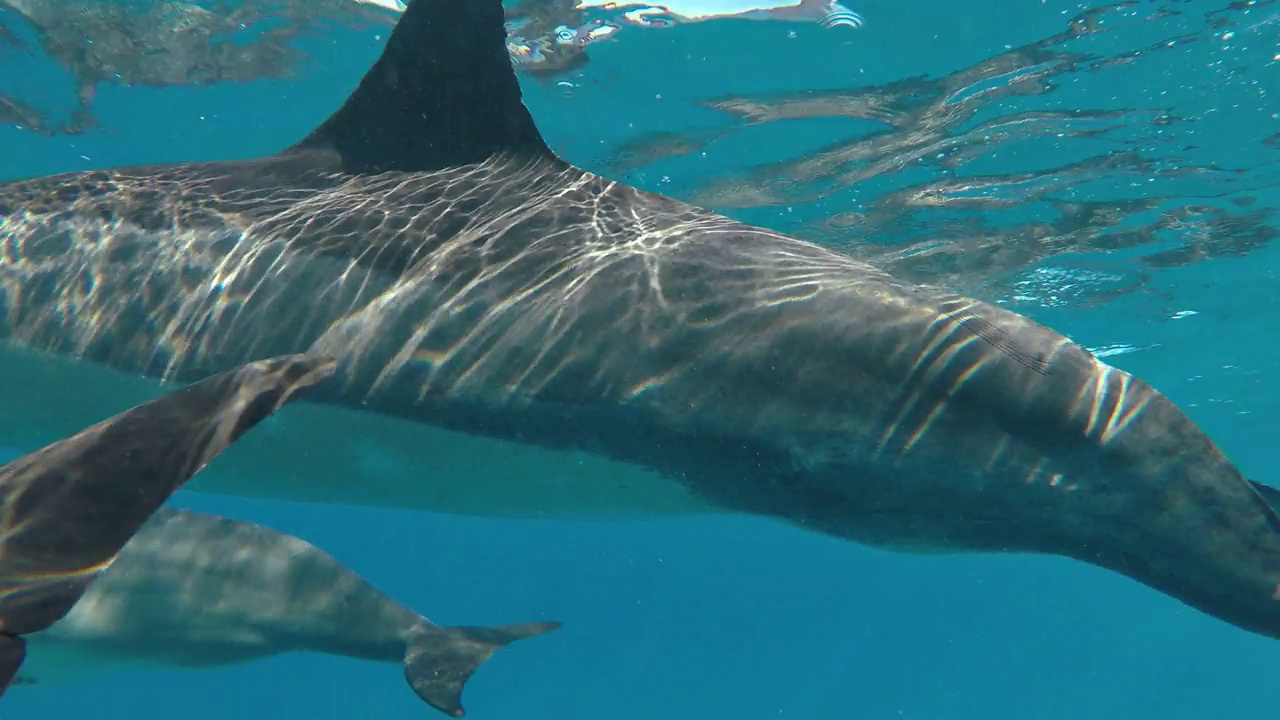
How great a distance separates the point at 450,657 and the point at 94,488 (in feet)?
20.2

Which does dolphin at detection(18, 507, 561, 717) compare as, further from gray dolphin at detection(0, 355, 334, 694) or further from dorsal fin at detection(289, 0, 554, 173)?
gray dolphin at detection(0, 355, 334, 694)

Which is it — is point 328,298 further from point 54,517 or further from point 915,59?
point 915,59

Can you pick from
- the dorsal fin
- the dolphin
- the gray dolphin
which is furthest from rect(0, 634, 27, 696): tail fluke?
the dolphin

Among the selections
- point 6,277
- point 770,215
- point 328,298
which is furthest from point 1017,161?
point 6,277

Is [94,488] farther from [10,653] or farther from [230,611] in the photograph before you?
[230,611]

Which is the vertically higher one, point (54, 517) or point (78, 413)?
point (54, 517)

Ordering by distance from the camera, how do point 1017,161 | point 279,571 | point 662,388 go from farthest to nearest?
1. point 1017,161
2. point 279,571
3. point 662,388

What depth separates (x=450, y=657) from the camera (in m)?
7.98

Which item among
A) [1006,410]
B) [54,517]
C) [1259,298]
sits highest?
[1006,410]

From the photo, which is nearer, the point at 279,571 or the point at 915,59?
the point at 279,571

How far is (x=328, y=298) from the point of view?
4.14m

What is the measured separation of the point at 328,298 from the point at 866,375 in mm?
2652

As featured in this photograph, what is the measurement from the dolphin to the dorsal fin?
5.32 meters

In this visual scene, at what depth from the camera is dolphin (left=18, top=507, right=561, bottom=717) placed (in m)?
8.56
